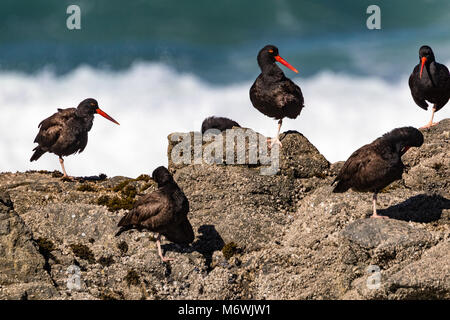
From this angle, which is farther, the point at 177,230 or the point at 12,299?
the point at 177,230

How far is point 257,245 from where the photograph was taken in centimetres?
1858

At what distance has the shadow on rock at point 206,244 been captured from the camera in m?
18.2

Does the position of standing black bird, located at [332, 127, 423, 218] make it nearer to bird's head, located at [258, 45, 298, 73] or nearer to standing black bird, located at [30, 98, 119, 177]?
bird's head, located at [258, 45, 298, 73]

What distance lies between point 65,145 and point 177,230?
8.73m

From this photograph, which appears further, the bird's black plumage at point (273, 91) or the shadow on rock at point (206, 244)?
the bird's black plumage at point (273, 91)

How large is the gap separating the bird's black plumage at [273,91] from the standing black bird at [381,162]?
4406 millimetres

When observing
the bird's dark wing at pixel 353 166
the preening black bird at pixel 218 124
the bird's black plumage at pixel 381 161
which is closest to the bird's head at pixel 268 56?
the preening black bird at pixel 218 124

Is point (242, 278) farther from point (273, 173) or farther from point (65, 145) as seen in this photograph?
point (65, 145)

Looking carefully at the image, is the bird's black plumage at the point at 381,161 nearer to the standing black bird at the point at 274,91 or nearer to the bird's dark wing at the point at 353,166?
the bird's dark wing at the point at 353,166

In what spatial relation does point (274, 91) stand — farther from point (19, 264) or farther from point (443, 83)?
point (19, 264)

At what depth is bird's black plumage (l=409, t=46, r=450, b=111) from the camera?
2456cm

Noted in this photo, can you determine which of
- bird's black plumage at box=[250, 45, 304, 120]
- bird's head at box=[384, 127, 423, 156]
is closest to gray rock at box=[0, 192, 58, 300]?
bird's black plumage at box=[250, 45, 304, 120]

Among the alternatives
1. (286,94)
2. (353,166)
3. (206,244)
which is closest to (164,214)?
(206,244)
